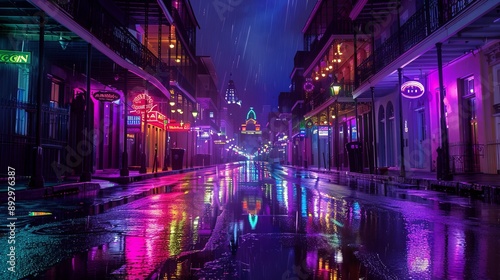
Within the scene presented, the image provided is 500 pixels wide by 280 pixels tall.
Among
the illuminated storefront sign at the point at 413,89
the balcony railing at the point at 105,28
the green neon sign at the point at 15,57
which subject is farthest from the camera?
the illuminated storefront sign at the point at 413,89

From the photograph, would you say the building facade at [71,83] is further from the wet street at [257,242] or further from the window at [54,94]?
the wet street at [257,242]

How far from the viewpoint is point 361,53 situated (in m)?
31.9

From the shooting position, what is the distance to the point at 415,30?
17766 mm

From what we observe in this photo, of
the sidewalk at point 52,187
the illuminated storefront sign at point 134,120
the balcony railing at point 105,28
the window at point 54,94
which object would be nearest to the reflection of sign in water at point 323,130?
the balcony railing at point 105,28

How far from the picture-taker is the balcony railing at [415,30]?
47.7ft

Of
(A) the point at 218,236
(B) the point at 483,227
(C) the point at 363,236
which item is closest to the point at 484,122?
(B) the point at 483,227

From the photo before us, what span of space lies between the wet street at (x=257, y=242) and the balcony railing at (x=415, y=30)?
8809 millimetres

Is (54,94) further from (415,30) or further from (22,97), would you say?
(415,30)

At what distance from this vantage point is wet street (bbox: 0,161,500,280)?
3785mm

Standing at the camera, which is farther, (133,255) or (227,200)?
(227,200)

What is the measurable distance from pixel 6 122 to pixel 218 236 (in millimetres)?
11347

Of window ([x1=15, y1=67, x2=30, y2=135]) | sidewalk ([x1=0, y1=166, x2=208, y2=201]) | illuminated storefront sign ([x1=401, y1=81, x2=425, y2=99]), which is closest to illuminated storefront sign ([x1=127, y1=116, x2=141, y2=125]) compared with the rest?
sidewalk ([x1=0, y1=166, x2=208, y2=201])

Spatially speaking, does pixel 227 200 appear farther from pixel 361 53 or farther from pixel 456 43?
pixel 361 53

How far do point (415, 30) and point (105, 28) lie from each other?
14.0m
